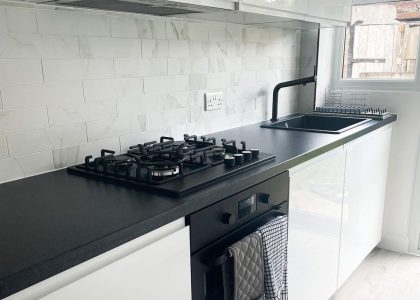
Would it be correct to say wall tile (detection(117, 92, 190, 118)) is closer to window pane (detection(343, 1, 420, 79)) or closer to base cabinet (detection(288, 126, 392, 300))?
base cabinet (detection(288, 126, 392, 300))

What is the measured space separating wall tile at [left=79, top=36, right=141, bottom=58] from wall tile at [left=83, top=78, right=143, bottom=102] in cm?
9

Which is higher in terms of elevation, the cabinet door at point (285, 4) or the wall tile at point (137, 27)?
the cabinet door at point (285, 4)

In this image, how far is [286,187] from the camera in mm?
1514

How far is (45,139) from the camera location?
1.33 meters

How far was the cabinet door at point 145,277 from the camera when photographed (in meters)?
0.82

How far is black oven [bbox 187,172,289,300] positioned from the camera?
1.11 metres

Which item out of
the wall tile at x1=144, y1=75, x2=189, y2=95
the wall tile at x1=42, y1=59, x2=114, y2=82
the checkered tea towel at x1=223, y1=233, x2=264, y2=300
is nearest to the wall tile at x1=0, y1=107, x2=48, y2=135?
the wall tile at x1=42, y1=59, x2=114, y2=82

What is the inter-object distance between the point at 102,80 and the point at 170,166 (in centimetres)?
50

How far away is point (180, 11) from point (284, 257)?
39.6 inches

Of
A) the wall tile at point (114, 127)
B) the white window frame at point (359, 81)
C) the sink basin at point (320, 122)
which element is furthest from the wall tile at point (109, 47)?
the white window frame at point (359, 81)

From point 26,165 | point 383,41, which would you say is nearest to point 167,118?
point 26,165

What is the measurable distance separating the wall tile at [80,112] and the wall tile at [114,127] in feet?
0.08

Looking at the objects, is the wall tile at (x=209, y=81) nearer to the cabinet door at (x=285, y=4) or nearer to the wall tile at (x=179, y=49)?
the wall tile at (x=179, y=49)

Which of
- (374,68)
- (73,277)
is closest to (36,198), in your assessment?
(73,277)
